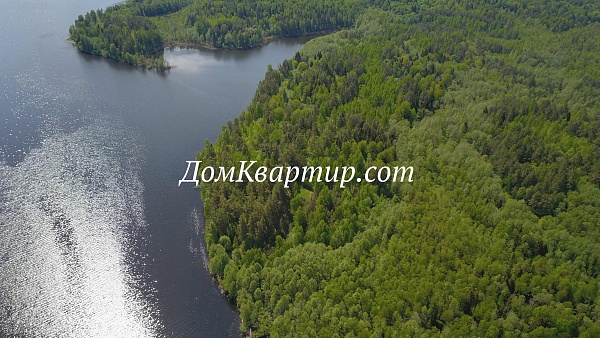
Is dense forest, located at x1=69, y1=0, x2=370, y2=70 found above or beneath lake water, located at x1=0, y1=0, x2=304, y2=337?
above

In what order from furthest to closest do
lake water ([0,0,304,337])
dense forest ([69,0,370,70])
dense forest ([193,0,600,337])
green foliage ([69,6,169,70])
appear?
dense forest ([69,0,370,70]) → green foliage ([69,6,169,70]) → lake water ([0,0,304,337]) → dense forest ([193,0,600,337])

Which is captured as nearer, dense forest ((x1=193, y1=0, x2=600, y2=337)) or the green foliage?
dense forest ((x1=193, y1=0, x2=600, y2=337))

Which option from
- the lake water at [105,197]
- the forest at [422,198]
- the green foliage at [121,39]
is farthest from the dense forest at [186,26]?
the forest at [422,198]

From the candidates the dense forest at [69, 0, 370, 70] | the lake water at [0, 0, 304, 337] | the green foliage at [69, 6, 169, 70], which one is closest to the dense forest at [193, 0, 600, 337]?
the lake water at [0, 0, 304, 337]

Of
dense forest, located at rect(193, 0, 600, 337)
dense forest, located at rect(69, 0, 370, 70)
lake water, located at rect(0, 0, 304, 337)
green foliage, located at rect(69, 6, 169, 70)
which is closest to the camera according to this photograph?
dense forest, located at rect(193, 0, 600, 337)

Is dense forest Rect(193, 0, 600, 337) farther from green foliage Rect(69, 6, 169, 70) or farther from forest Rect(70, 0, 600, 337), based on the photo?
green foliage Rect(69, 6, 169, 70)

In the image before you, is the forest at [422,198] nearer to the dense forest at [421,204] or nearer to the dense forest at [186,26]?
the dense forest at [421,204]

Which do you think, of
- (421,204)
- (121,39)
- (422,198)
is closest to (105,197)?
(421,204)

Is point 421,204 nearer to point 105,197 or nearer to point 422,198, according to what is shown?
point 422,198
